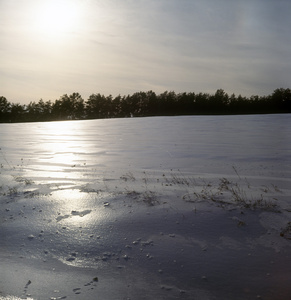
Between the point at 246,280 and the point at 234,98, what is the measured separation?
55556 mm

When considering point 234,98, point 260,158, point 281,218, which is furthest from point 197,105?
point 281,218

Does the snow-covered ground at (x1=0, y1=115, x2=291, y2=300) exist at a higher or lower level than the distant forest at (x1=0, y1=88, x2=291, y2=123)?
lower

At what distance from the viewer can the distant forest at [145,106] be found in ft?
157

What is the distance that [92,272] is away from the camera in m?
2.87

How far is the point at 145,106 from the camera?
205 feet

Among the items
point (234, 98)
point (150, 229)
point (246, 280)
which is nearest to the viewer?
point (246, 280)

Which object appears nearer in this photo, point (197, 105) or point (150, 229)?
point (150, 229)

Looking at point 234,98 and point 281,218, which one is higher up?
point 234,98

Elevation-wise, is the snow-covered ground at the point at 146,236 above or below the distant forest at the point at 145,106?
below

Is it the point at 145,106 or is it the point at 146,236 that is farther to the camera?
the point at 145,106

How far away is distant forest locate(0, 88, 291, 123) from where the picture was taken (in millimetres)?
47875

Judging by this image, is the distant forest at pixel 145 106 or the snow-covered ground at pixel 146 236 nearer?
the snow-covered ground at pixel 146 236

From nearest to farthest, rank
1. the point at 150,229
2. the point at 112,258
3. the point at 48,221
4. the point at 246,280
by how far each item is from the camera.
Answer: the point at 246,280 → the point at 112,258 → the point at 150,229 → the point at 48,221

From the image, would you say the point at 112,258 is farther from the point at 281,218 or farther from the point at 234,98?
the point at 234,98
